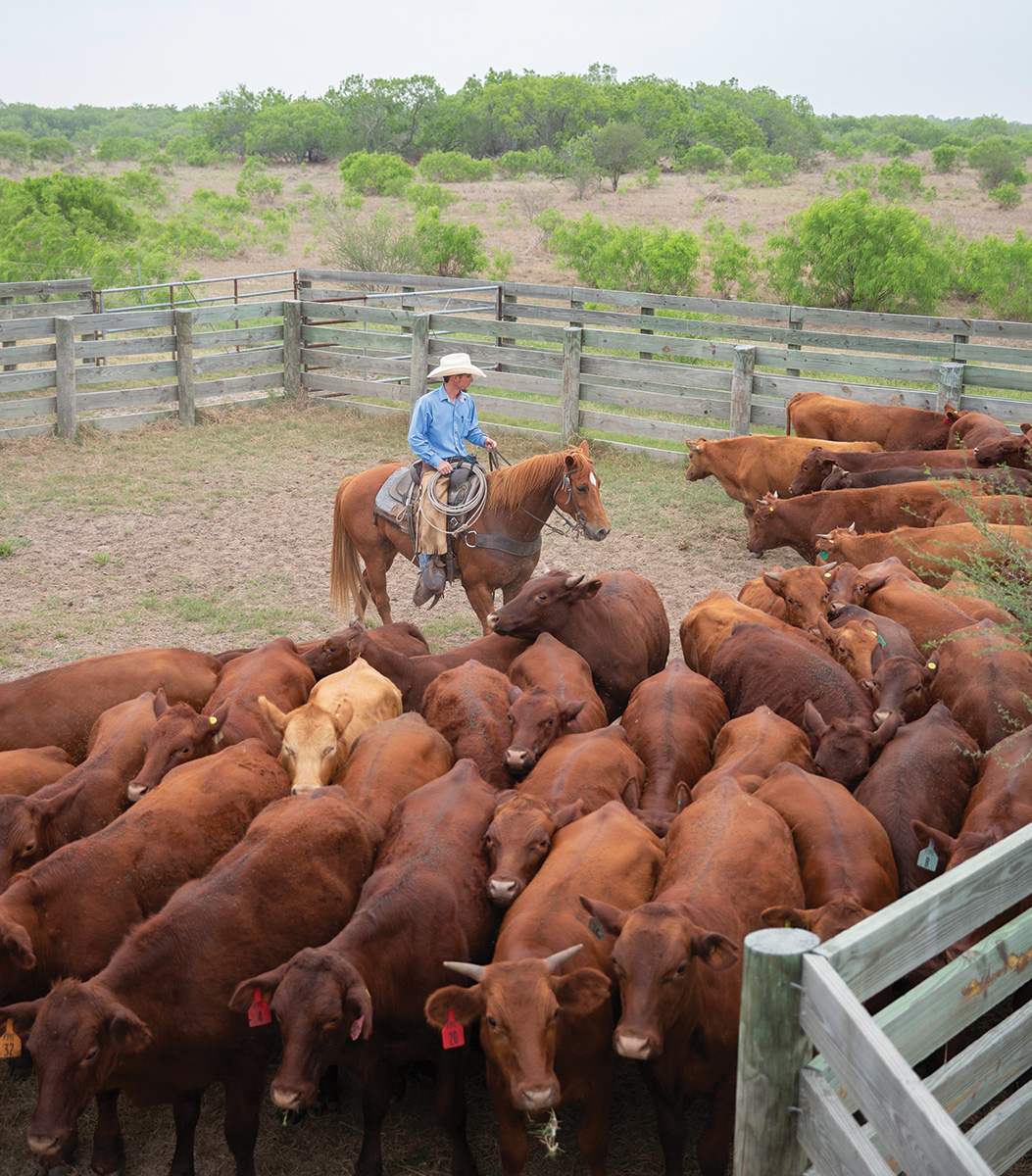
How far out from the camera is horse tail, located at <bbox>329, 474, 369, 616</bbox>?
359 inches

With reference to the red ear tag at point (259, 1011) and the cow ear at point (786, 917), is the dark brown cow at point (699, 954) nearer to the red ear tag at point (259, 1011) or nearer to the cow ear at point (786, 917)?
the cow ear at point (786, 917)

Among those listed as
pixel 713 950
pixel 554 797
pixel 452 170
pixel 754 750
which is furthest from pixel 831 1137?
pixel 452 170

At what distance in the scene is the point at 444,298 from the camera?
60.2 feet

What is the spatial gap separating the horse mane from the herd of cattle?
5.52 ft

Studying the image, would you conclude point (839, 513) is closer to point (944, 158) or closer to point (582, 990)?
point (582, 990)

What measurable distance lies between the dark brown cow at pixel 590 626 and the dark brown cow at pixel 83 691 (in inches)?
72.5

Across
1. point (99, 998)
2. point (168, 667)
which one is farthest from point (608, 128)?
point (99, 998)

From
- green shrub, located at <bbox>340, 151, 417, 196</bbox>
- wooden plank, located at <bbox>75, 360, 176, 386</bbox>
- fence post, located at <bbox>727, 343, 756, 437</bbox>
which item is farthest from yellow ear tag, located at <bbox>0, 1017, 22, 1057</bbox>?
green shrub, located at <bbox>340, 151, 417, 196</bbox>

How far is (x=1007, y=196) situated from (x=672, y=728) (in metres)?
35.5

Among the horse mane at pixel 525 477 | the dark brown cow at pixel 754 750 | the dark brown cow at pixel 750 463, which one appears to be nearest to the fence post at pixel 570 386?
the dark brown cow at pixel 750 463

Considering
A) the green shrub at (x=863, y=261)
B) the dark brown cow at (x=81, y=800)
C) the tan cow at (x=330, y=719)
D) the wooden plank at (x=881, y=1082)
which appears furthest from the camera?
the green shrub at (x=863, y=261)

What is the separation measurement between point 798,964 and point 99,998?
2277mm

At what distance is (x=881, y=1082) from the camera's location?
2.04m

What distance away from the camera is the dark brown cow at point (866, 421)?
35.7ft
